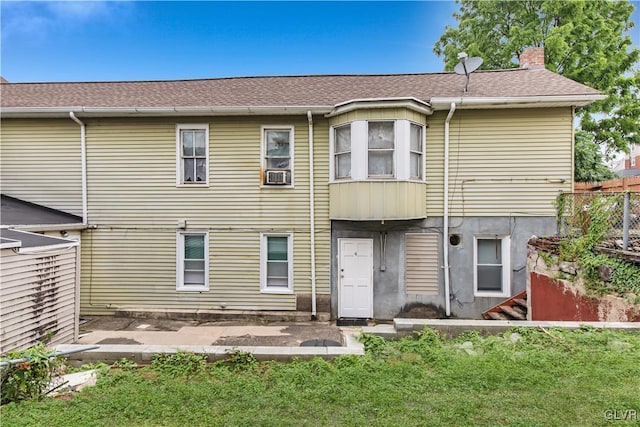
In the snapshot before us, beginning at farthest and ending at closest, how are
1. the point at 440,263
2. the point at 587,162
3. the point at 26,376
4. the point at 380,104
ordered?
the point at 587,162
the point at 440,263
the point at 380,104
the point at 26,376

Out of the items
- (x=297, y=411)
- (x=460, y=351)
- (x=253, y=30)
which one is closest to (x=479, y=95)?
(x=460, y=351)

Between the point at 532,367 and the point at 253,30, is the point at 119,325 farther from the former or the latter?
the point at 253,30

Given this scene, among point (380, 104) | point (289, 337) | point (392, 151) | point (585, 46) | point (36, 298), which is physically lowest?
point (289, 337)

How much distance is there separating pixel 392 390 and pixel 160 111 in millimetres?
7867

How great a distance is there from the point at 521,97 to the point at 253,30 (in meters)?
12.4

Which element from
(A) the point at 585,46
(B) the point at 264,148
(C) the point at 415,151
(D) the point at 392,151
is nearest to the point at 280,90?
(B) the point at 264,148

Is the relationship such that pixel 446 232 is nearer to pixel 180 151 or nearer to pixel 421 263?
pixel 421 263

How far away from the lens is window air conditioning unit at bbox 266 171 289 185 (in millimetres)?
8180

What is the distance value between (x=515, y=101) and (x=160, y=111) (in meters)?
8.51

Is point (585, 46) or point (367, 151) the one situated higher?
point (585, 46)

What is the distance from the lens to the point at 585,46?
1353 centimetres

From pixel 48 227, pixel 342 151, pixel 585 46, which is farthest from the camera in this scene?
pixel 585 46

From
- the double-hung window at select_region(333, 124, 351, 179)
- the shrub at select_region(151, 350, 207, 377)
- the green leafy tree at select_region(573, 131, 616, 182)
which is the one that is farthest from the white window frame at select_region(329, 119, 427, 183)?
the green leafy tree at select_region(573, 131, 616, 182)

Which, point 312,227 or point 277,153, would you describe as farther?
point 277,153
